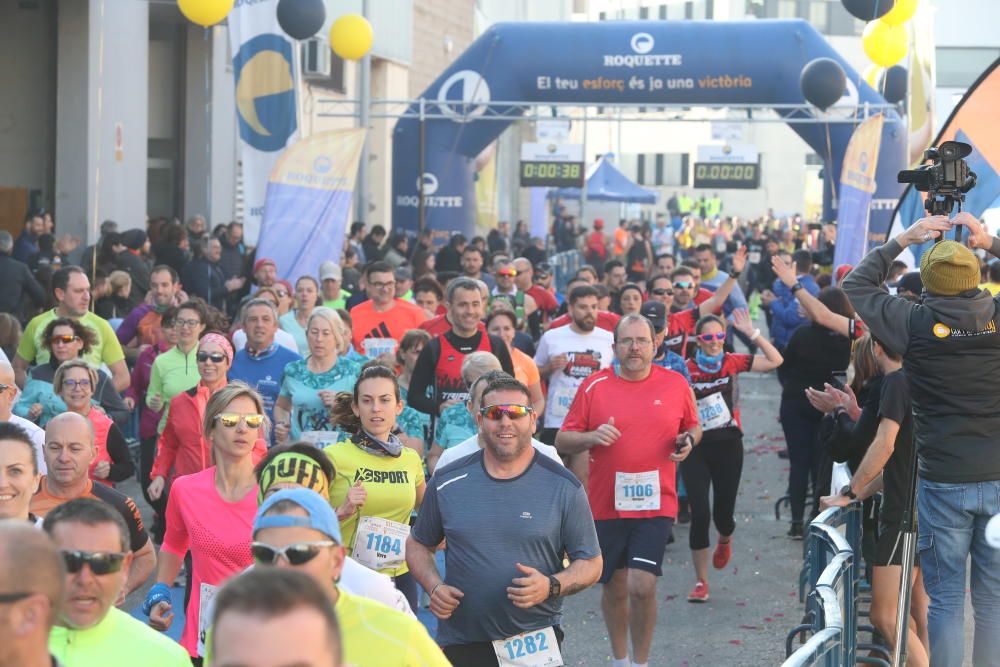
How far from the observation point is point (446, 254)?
22781 mm

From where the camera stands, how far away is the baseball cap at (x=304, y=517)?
3.64 meters

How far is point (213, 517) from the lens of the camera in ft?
18.6

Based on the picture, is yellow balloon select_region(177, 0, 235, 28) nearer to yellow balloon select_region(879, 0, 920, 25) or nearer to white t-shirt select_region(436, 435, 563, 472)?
yellow balloon select_region(879, 0, 920, 25)

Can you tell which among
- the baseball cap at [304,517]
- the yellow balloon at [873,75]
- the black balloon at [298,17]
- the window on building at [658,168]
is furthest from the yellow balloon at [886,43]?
the window on building at [658,168]

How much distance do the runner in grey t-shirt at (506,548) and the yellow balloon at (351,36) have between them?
16492 millimetres

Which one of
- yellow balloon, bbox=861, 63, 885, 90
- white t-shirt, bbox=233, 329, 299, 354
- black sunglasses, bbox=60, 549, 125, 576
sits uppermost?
yellow balloon, bbox=861, 63, 885, 90

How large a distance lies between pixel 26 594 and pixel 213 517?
2.88 metres

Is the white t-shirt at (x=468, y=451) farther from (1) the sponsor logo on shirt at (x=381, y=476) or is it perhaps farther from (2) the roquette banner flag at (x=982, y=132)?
(2) the roquette banner flag at (x=982, y=132)

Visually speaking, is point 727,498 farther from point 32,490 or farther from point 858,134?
point 858,134

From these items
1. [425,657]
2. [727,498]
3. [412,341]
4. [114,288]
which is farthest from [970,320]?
[114,288]

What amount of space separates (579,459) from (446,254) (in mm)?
14085

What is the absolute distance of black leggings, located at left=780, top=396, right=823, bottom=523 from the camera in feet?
35.7

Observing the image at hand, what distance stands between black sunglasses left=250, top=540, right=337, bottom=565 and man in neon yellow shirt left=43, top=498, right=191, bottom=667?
334 millimetres

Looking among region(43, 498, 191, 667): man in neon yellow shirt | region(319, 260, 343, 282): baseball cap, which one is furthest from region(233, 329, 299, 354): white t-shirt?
region(43, 498, 191, 667): man in neon yellow shirt
